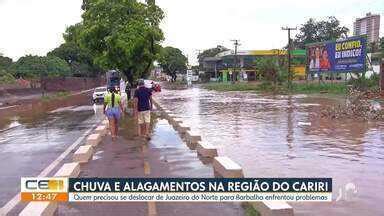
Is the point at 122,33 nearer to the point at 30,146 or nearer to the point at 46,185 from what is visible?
the point at 30,146

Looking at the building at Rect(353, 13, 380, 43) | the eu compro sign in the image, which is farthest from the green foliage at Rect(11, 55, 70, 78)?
the building at Rect(353, 13, 380, 43)

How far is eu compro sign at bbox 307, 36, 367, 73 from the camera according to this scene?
1938 inches

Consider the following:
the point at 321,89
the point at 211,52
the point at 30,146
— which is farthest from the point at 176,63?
the point at 30,146

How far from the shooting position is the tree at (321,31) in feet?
392

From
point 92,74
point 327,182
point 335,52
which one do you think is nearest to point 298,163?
point 327,182

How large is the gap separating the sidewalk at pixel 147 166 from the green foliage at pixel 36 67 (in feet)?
170

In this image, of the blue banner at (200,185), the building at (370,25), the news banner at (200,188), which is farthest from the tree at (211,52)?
the blue banner at (200,185)

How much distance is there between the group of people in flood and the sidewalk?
17.0 inches

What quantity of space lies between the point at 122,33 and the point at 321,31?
98127 mm

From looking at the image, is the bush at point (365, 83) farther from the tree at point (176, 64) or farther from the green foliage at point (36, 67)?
Result: the tree at point (176, 64)

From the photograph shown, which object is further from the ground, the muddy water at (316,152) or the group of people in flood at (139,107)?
the group of people in flood at (139,107)

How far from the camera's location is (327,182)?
662 centimetres

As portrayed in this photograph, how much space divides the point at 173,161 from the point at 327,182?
19.7 feet

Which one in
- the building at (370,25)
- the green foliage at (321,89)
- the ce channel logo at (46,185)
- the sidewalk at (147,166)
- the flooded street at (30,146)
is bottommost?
the green foliage at (321,89)
